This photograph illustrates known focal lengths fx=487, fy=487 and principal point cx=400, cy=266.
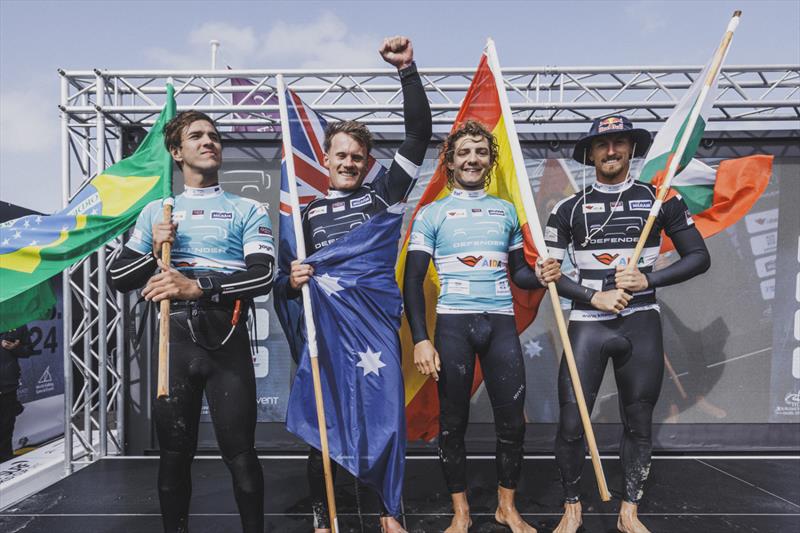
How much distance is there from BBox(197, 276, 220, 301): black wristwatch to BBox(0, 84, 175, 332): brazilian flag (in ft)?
4.80

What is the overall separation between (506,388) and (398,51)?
1872mm

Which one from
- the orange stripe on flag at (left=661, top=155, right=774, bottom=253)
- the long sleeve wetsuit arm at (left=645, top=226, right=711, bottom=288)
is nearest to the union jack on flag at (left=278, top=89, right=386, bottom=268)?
the long sleeve wetsuit arm at (left=645, top=226, right=711, bottom=288)

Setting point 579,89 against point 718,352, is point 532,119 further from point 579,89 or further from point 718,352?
point 718,352

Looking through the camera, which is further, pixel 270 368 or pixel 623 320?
pixel 270 368

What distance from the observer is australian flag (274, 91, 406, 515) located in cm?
246

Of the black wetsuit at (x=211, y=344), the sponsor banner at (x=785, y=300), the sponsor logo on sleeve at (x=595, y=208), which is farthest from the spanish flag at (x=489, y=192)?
the sponsor banner at (x=785, y=300)

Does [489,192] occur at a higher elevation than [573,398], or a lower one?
higher

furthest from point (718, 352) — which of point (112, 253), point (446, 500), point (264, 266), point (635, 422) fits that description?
point (112, 253)

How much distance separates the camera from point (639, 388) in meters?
2.60

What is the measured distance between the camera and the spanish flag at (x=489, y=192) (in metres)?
2.95

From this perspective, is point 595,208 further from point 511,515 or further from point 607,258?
point 511,515

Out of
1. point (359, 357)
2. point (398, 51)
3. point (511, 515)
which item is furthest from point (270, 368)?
point (398, 51)

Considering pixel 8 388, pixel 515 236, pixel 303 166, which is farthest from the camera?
pixel 8 388

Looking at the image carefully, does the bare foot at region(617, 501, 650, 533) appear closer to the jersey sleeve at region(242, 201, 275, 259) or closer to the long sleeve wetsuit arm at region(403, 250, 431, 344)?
A: the long sleeve wetsuit arm at region(403, 250, 431, 344)
